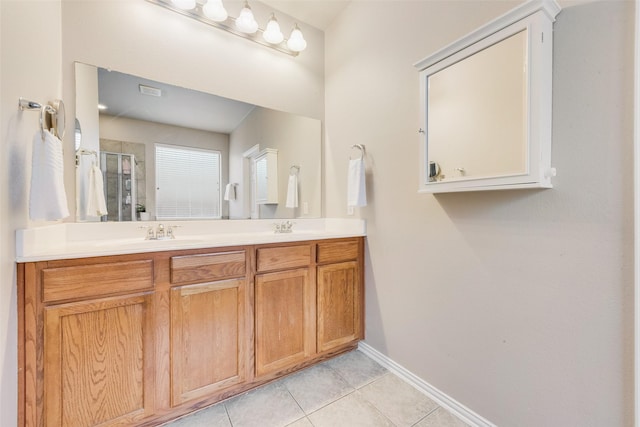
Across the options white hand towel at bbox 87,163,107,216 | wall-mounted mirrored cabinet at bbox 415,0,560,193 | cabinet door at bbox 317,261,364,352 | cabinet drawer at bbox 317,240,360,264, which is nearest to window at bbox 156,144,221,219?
white hand towel at bbox 87,163,107,216

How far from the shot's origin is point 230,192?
1.95 m

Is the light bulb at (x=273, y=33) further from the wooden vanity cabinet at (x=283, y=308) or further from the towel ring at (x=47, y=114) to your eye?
the wooden vanity cabinet at (x=283, y=308)

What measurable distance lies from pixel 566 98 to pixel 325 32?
6.46ft

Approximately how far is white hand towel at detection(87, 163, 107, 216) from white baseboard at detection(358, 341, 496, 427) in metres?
1.91

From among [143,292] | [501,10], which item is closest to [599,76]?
[501,10]

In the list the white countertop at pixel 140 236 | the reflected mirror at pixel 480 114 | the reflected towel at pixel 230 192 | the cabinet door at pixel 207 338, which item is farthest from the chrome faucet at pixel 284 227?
the reflected mirror at pixel 480 114

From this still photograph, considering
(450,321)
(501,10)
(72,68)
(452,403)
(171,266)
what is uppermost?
(501,10)

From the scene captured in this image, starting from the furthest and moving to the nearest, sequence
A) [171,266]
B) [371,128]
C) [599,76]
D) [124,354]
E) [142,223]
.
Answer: [371,128] → [142,223] → [171,266] → [124,354] → [599,76]

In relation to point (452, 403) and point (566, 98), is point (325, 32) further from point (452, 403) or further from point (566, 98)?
point (452, 403)

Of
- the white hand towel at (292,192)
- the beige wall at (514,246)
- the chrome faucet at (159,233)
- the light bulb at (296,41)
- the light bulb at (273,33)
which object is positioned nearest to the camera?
the beige wall at (514,246)

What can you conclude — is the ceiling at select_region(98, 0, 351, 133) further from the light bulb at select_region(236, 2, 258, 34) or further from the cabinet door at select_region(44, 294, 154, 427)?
the cabinet door at select_region(44, 294, 154, 427)

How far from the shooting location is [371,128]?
189 cm

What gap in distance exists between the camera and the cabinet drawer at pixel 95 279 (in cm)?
105

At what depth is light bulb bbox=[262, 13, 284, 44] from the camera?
196cm
